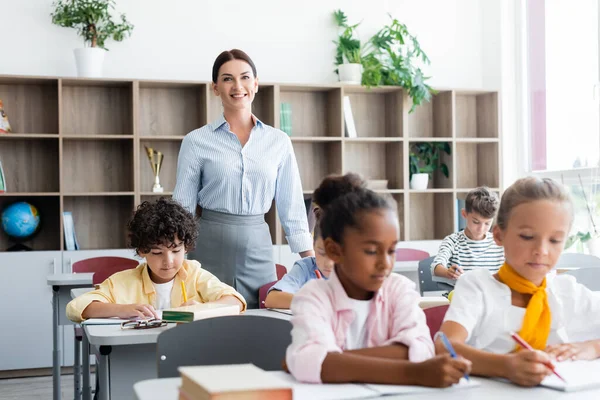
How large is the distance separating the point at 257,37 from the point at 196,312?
357 centimetres

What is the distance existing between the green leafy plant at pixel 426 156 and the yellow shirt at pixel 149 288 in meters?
3.28

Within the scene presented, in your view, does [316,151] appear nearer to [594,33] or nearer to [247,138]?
[594,33]

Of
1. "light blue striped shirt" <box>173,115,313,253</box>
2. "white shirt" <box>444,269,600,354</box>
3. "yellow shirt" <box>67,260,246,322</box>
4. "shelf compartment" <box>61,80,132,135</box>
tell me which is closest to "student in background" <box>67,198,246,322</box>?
"yellow shirt" <box>67,260,246,322</box>

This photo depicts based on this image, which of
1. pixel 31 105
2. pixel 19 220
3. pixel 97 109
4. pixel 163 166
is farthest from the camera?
pixel 163 166

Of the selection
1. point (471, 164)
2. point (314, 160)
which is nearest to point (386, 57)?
point (314, 160)

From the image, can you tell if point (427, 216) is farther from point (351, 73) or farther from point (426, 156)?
point (351, 73)

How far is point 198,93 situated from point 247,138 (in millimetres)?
2303

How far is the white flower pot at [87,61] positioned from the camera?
186 inches

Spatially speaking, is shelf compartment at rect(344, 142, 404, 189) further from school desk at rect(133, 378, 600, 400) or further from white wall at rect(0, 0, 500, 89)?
school desk at rect(133, 378, 600, 400)

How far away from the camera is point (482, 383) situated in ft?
4.16

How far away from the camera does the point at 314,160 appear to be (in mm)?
5477

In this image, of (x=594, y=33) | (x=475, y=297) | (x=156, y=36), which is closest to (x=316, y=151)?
(x=156, y=36)

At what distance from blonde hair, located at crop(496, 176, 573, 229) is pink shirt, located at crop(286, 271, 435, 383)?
0.93 ft

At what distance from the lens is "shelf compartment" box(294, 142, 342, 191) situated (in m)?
5.43
